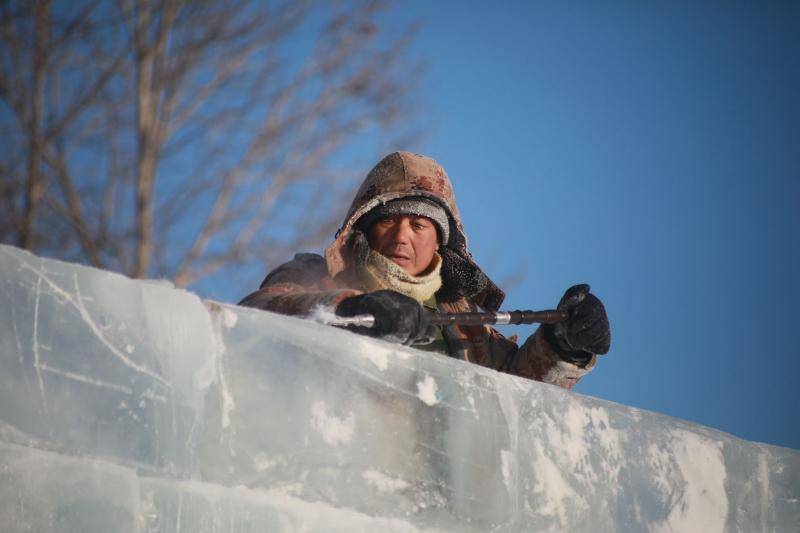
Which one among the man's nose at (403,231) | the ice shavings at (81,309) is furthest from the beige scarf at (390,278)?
the ice shavings at (81,309)

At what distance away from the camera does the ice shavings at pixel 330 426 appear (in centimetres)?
196

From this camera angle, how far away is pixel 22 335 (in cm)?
168

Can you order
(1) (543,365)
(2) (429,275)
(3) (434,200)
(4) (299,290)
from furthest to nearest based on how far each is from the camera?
(3) (434,200) < (2) (429,275) < (1) (543,365) < (4) (299,290)

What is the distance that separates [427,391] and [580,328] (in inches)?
47.2

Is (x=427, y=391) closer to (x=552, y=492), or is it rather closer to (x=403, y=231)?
(x=552, y=492)

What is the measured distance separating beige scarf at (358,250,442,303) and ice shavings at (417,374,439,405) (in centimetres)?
124

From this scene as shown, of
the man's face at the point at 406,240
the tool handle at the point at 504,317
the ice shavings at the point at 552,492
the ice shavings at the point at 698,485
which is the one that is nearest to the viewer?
the ice shavings at the point at 552,492

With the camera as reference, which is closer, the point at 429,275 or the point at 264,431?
the point at 264,431

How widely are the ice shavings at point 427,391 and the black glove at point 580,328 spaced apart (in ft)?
3.87

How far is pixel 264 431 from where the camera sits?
6.18 feet

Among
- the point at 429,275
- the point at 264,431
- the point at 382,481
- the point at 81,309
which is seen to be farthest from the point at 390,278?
the point at 81,309

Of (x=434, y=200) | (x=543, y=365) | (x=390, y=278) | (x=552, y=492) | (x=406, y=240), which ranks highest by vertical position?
(x=434, y=200)

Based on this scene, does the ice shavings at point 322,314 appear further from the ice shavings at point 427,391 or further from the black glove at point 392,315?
the ice shavings at point 427,391

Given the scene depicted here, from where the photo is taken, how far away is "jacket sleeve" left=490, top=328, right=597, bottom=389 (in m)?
3.31
